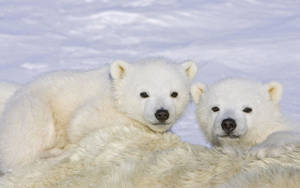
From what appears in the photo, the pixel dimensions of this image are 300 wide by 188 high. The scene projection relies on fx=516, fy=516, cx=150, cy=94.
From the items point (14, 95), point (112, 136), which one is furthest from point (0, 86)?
point (112, 136)

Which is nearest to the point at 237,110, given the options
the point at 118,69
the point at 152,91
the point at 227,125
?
the point at 227,125

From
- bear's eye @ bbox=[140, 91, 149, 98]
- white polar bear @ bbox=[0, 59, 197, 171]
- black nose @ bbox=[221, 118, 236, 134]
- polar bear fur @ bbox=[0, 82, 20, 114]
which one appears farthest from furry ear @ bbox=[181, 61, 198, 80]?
polar bear fur @ bbox=[0, 82, 20, 114]

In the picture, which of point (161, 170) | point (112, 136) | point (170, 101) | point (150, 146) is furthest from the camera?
point (170, 101)

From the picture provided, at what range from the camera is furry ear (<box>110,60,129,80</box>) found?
19.0 ft

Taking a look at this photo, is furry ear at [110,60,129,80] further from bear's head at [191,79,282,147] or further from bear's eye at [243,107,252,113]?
bear's eye at [243,107,252,113]

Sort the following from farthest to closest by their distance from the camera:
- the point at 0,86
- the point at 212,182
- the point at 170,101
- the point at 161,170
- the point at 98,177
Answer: the point at 0,86 < the point at 170,101 < the point at 98,177 < the point at 161,170 < the point at 212,182

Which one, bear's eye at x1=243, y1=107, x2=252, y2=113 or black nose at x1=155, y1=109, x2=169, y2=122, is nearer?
black nose at x1=155, y1=109, x2=169, y2=122

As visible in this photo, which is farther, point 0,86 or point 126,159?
point 0,86

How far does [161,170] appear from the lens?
2.39 m

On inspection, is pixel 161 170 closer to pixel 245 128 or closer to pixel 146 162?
pixel 146 162

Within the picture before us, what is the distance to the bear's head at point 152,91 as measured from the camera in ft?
17.6

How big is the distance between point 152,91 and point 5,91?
180cm

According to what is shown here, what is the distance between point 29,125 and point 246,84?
7.67ft

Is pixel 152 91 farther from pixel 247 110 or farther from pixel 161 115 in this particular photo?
pixel 247 110
